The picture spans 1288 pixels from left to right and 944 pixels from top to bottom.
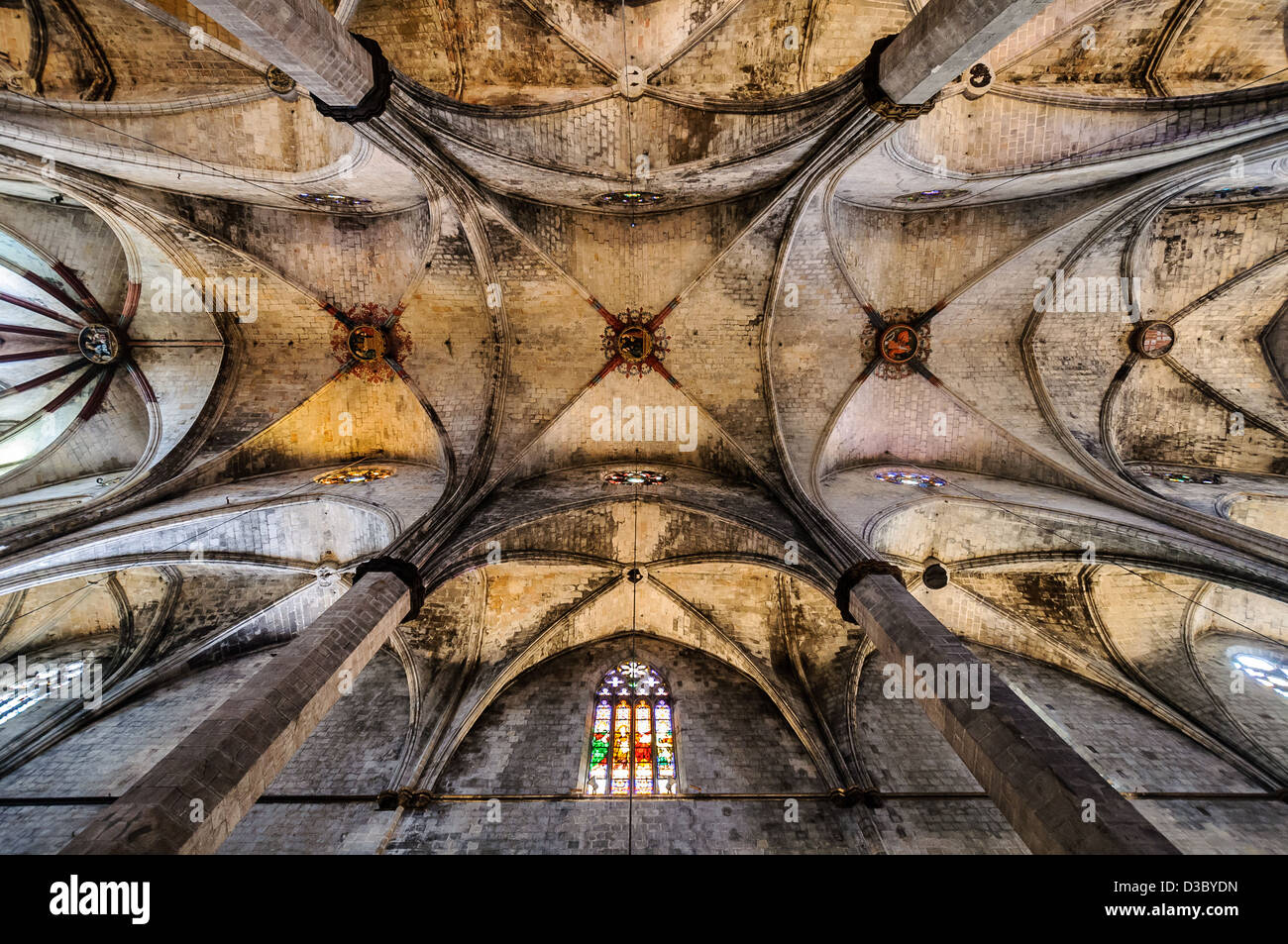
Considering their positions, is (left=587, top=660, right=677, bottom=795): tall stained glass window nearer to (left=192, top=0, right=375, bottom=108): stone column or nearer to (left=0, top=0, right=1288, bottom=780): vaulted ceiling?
(left=0, top=0, right=1288, bottom=780): vaulted ceiling

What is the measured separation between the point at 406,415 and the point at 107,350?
20.9 feet

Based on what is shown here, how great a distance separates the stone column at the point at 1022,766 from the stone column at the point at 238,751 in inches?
252

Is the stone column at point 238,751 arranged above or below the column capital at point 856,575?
below

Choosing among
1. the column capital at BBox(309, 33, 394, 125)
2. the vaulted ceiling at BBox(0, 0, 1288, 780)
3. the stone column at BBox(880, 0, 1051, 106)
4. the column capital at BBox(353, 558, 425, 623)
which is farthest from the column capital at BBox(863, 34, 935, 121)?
the column capital at BBox(353, 558, 425, 623)

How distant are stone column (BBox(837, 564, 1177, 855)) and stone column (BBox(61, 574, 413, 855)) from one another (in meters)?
6.41

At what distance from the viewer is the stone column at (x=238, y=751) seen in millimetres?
3949

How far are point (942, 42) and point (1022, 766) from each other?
23.6 ft

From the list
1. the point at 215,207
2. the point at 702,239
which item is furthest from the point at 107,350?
the point at 702,239

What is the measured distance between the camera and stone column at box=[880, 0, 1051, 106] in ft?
16.6

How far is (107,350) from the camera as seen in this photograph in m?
11.5

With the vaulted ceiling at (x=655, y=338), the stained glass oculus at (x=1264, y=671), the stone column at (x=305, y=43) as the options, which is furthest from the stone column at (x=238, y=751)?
the stained glass oculus at (x=1264, y=671)

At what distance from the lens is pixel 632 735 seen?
34.1ft

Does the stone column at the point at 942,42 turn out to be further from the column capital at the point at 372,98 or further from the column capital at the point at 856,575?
the column capital at the point at 372,98

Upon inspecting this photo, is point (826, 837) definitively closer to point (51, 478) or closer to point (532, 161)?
point (532, 161)
